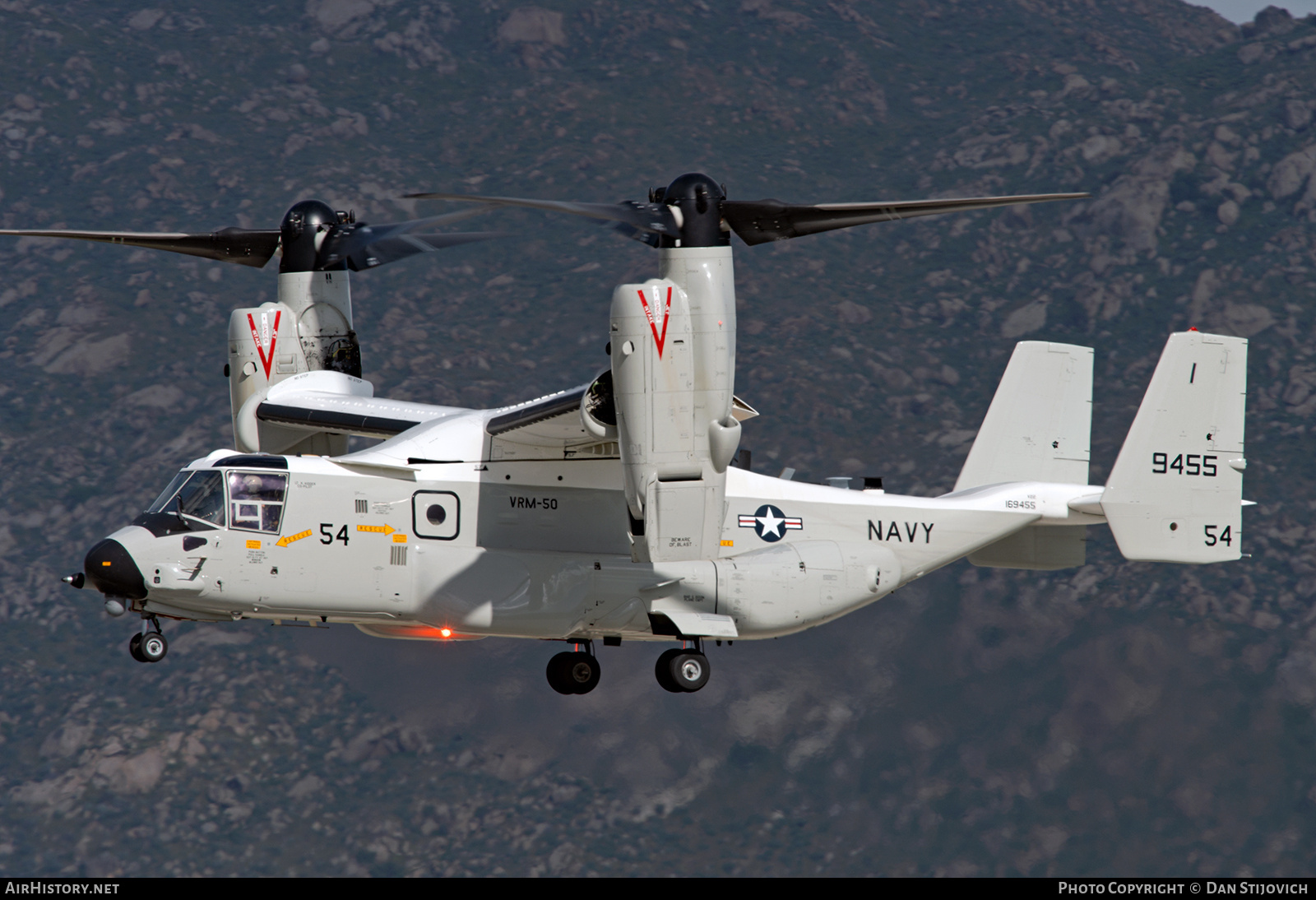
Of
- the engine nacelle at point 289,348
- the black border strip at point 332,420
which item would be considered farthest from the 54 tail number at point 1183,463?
the engine nacelle at point 289,348

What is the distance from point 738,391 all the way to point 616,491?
95.6 m

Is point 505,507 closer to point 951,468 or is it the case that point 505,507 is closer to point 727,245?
point 727,245

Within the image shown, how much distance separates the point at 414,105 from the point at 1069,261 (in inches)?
3307

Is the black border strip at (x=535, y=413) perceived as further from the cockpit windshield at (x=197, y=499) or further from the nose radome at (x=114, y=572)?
the nose radome at (x=114, y=572)

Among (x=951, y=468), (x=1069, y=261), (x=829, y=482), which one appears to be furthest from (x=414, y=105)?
(x=829, y=482)

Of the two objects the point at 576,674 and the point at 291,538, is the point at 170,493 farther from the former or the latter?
the point at 576,674

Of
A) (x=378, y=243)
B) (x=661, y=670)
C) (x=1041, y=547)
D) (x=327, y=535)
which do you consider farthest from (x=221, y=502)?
(x=1041, y=547)

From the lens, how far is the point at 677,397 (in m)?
19.3

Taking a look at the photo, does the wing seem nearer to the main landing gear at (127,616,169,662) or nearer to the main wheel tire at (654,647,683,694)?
the main wheel tire at (654,647,683,694)

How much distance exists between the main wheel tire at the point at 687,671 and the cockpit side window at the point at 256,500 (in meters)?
5.60

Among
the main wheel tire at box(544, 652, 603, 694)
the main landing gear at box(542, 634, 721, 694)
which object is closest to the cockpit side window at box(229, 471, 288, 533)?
the main landing gear at box(542, 634, 721, 694)

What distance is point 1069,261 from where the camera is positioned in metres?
139

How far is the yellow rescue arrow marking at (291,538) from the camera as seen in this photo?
20812 mm

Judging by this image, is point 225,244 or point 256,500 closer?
point 256,500
